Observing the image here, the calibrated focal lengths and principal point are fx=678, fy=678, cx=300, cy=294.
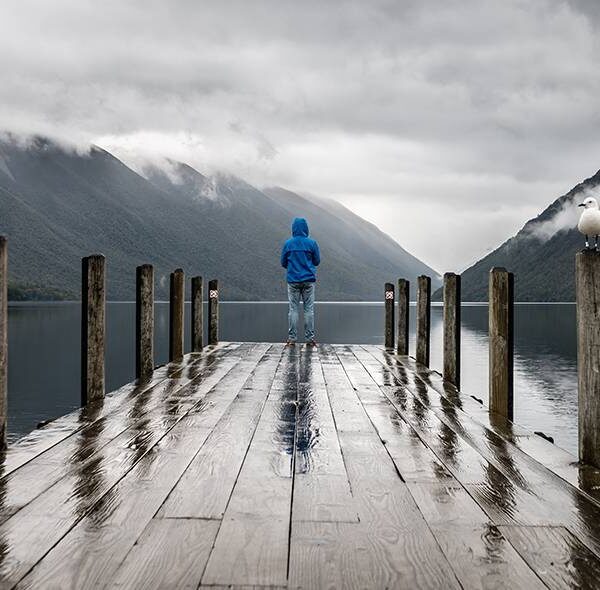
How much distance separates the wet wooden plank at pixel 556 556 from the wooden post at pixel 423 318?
25.7ft

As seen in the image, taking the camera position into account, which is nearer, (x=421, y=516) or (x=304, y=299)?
(x=421, y=516)

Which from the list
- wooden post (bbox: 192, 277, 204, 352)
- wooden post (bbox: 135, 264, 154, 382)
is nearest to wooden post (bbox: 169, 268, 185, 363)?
wooden post (bbox: 192, 277, 204, 352)

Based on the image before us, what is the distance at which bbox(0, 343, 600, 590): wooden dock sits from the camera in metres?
2.48

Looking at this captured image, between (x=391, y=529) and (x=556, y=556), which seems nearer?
(x=556, y=556)

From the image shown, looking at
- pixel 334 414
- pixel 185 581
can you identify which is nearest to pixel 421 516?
pixel 185 581

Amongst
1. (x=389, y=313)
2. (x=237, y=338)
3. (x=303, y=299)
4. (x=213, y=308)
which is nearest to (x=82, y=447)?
(x=303, y=299)

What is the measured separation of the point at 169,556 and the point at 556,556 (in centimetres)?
150

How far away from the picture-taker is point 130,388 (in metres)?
7.48

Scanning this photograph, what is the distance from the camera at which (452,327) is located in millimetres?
8773

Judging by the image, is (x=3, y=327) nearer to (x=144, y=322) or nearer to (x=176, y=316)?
(x=144, y=322)

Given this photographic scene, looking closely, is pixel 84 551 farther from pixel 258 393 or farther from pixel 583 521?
pixel 258 393

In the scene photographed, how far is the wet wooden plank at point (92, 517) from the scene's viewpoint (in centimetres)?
248

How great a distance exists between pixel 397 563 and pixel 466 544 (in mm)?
364

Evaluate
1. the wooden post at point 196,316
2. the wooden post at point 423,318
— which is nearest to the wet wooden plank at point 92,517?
the wooden post at point 423,318
